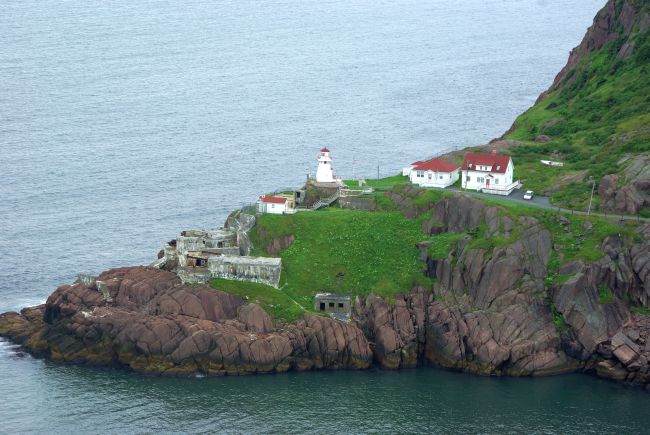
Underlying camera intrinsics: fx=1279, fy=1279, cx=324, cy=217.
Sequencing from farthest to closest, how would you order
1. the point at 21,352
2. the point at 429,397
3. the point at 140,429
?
the point at 21,352, the point at 429,397, the point at 140,429

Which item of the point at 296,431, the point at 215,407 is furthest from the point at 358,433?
the point at 215,407

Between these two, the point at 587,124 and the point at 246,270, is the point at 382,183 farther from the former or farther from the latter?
the point at 587,124

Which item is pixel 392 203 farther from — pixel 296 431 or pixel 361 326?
pixel 296 431

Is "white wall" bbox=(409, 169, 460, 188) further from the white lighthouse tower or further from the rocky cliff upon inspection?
the rocky cliff

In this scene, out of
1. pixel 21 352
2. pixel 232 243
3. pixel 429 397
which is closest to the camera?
pixel 429 397

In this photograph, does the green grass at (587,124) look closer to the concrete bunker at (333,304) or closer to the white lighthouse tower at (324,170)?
the white lighthouse tower at (324,170)

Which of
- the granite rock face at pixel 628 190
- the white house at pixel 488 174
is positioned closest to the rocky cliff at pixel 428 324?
the granite rock face at pixel 628 190

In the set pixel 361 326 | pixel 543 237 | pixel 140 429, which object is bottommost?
pixel 140 429
